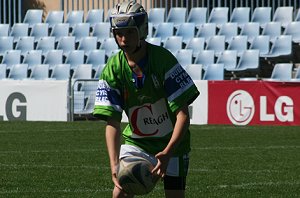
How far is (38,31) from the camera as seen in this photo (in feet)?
98.6

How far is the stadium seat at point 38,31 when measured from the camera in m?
30.0

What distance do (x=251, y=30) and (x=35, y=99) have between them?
20.4 ft

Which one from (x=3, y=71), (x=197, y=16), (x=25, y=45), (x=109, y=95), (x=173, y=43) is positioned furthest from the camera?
(x=25, y=45)

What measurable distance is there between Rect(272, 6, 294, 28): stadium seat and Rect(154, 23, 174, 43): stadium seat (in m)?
2.95

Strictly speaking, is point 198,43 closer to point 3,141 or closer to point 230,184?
point 3,141

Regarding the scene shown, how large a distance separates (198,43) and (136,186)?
799 inches

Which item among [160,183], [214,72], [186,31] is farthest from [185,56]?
[160,183]

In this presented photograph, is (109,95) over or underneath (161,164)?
over

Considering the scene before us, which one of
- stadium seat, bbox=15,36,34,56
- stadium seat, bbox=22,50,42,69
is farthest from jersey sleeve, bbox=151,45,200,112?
stadium seat, bbox=15,36,34,56

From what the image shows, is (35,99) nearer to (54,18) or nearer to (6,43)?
(6,43)

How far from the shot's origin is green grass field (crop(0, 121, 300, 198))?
10.9 metres

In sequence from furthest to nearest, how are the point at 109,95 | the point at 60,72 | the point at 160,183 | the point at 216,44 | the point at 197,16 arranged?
the point at 197,16 < the point at 60,72 < the point at 216,44 < the point at 160,183 < the point at 109,95

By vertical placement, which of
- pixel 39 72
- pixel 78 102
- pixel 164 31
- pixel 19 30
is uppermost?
pixel 164 31

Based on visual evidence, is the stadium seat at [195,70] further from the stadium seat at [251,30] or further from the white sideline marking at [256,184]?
the white sideline marking at [256,184]
